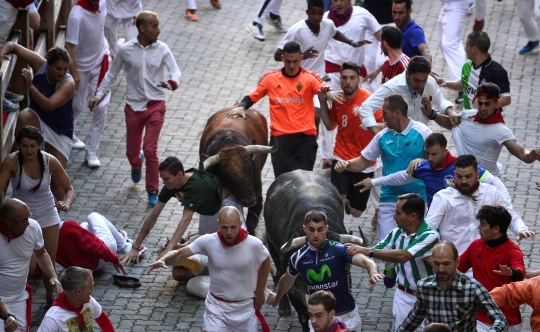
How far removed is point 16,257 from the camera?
384 inches

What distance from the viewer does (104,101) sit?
1403 cm

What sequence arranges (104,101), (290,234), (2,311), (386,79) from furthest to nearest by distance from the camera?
1. (104,101)
2. (386,79)
3. (290,234)
4. (2,311)

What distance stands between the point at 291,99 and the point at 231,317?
364 cm

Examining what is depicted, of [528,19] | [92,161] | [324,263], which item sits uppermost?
[324,263]

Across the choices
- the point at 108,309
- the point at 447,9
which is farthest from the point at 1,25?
the point at 447,9

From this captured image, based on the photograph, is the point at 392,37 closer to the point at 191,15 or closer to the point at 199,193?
the point at 199,193

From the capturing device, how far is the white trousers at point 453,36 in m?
16.2

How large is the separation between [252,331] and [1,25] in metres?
4.82

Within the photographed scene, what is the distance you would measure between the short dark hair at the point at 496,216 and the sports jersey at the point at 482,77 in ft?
11.0

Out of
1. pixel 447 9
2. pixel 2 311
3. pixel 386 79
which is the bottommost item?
pixel 447 9

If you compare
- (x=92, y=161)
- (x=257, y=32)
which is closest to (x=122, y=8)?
(x=92, y=161)

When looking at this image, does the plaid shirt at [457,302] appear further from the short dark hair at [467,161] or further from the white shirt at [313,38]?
the white shirt at [313,38]

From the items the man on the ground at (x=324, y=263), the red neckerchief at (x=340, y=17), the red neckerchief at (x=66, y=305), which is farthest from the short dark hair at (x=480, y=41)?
the red neckerchief at (x=66, y=305)

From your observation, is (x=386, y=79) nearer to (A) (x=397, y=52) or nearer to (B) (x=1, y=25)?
(A) (x=397, y=52)
